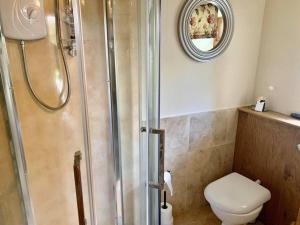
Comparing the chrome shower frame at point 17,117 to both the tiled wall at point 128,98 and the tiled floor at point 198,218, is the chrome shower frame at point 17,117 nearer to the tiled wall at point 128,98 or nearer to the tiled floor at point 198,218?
the tiled wall at point 128,98

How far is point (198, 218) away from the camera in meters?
2.16

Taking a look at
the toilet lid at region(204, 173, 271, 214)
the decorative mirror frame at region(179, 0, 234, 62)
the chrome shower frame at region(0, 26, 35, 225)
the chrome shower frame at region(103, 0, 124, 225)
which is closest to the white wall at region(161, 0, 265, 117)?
the decorative mirror frame at region(179, 0, 234, 62)

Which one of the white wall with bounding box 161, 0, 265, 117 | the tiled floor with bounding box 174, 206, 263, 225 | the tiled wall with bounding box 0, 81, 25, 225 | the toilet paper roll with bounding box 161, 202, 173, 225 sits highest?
the white wall with bounding box 161, 0, 265, 117

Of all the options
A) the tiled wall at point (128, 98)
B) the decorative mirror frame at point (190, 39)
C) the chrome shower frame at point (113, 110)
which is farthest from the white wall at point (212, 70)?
the chrome shower frame at point (113, 110)

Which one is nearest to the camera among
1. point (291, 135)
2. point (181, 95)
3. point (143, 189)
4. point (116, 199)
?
point (143, 189)

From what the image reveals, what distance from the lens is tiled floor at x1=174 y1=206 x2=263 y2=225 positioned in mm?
2104

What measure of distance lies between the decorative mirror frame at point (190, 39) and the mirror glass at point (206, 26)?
0.03 metres

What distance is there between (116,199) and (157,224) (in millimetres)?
335

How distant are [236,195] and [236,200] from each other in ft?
0.20

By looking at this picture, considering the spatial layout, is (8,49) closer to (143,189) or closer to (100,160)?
(100,160)

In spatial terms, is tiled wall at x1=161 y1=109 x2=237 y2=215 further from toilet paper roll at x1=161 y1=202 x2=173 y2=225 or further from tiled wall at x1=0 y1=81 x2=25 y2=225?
tiled wall at x1=0 y1=81 x2=25 y2=225

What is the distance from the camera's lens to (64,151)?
1.34 metres

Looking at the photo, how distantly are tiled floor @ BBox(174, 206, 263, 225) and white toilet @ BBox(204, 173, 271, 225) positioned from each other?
325mm

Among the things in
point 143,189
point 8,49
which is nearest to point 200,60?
point 143,189
